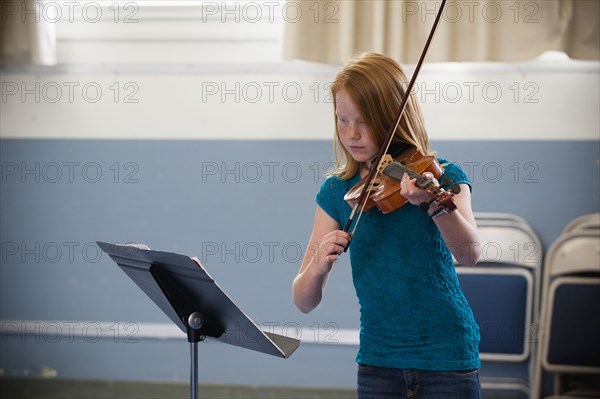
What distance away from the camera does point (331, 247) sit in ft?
4.29

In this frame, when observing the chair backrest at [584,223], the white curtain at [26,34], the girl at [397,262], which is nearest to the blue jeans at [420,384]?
the girl at [397,262]

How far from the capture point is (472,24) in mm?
2555

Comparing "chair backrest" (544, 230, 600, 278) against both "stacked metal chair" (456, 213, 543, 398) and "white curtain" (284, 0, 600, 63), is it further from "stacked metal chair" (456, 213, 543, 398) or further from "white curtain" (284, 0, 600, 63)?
"white curtain" (284, 0, 600, 63)

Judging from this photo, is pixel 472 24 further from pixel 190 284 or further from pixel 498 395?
pixel 190 284

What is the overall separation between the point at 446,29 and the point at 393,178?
138cm

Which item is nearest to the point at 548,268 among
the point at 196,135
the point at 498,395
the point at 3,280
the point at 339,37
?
the point at 498,395

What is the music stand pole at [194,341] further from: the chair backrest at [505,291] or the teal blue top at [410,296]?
the chair backrest at [505,291]

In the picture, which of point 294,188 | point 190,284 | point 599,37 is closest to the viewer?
point 190,284

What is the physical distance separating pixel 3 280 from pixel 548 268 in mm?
1919

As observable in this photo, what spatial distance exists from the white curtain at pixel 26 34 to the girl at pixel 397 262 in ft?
5.42

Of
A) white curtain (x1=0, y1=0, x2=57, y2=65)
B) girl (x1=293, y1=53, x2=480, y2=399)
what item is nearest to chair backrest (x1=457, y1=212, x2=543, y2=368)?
girl (x1=293, y1=53, x2=480, y2=399)

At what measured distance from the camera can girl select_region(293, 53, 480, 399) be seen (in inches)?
50.5

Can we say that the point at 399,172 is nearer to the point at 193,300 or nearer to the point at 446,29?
the point at 193,300

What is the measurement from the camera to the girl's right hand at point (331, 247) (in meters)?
1.31
